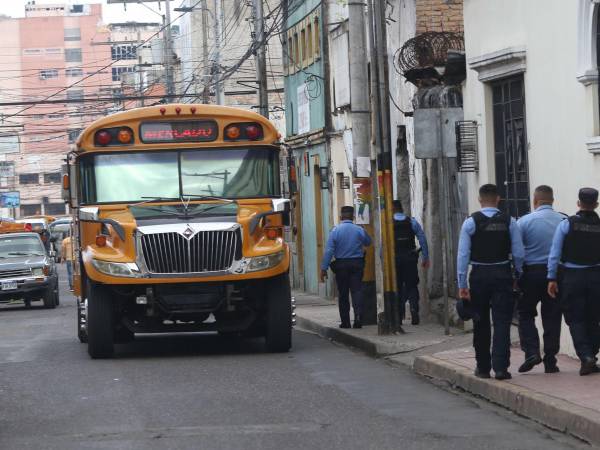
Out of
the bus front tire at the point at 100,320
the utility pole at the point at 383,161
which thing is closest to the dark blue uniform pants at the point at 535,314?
the utility pole at the point at 383,161

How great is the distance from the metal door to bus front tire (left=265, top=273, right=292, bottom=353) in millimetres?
2952

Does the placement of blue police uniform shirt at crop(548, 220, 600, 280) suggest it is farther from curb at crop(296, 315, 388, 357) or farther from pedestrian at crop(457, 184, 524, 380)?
curb at crop(296, 315, 388, 357)

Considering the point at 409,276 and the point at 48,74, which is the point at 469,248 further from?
the point at 48,74

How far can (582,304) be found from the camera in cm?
1277

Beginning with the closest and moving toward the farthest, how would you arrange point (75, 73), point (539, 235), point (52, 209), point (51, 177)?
1. point (539, 235)
2. point (51, 177)
3. point (52, 209)
4. point (75, 73)

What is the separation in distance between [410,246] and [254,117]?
379 cm

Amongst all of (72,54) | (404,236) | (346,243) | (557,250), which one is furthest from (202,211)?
(72,54)

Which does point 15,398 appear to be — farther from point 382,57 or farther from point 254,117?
point 382,57

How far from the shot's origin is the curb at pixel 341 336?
18031 millimetres

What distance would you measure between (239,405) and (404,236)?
869 centimetres

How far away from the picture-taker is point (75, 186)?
18578mm

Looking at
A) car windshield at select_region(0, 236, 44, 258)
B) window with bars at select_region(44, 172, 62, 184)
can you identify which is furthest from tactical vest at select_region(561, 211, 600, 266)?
window with bars at select_region(44, 172, 62, 184)

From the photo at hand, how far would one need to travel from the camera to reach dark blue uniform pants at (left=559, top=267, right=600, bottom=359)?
12727mm

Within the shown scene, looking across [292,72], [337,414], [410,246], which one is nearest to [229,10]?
[292,72]
